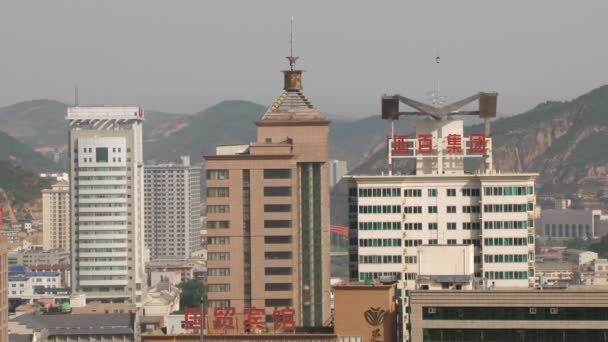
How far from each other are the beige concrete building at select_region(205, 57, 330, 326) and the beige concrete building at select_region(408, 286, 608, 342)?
4567cm

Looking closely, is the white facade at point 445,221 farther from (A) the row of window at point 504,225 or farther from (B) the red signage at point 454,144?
(B) the red signage at point 454,144

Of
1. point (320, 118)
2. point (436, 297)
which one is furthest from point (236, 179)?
point (436, 297)

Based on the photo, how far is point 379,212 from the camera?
11706cm

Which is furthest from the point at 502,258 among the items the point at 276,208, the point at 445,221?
the point at 276,208

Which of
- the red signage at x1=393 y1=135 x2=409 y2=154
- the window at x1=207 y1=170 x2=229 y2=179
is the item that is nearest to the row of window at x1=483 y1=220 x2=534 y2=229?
the red signage at x1=393 y1=135 x2=409 y2=154

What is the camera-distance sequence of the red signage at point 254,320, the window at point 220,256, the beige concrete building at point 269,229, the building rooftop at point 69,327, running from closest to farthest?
1. the red signage at point 254,320
2. the beige concrete building at point 269,229
3. the window at point 220,256
4. the building rooftop at point 69,327

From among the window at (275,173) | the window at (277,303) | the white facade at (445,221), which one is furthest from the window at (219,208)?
the white facade at (445,221)

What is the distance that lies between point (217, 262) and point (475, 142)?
29.1 meters

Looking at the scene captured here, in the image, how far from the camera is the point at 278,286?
145 metres

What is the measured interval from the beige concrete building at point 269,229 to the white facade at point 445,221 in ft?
79.5

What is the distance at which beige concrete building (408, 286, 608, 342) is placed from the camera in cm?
9344

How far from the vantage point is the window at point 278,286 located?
144 m

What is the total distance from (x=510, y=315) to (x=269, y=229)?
52.4m

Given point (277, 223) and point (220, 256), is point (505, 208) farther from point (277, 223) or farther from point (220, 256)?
point (220, 256)
